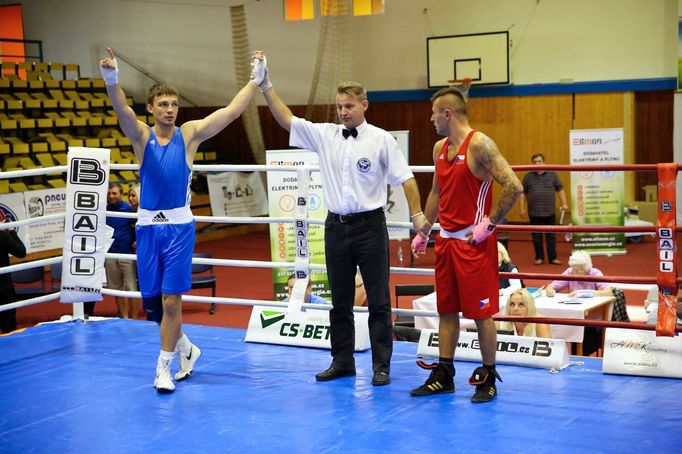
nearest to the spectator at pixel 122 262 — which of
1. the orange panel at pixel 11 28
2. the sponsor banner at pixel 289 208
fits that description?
the sponsor banner at pixel 289 208

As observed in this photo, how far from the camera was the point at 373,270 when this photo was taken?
205 inches

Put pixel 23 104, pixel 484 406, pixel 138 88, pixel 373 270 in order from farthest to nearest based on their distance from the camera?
pixel 138 88 < pixel 23 104 < pixel 373 270 < pixel 484 406

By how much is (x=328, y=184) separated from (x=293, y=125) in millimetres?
438

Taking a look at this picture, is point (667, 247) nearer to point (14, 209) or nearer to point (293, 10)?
point (14, 209)

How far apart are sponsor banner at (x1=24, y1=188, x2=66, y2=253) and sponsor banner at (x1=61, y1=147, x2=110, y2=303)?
22.9ft

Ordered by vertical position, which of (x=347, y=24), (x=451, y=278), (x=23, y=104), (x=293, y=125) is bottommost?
(x=451, y=278)

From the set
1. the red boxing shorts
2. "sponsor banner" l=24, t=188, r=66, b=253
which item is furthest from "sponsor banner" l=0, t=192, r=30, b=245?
the red boxing shorts

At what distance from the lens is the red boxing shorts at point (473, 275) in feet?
15.7

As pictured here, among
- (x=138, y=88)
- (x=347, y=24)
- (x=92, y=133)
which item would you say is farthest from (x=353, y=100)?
(x=138, y=88)

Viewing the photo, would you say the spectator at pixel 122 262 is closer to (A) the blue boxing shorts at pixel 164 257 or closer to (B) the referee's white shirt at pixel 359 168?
(A) the blue boxing shorts at pixel 164 257

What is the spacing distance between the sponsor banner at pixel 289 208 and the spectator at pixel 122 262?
162cm

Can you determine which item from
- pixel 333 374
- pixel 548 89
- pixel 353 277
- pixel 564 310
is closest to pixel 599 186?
pixel 548 89

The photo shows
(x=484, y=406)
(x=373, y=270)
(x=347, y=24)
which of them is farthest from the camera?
(x=347, y=24)

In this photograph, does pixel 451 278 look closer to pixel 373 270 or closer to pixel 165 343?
pixel 373 270
